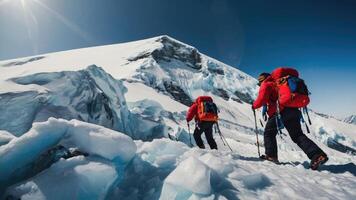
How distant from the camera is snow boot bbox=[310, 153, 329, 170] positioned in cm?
478

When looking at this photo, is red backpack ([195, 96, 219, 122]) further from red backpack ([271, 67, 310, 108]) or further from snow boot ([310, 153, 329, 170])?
snow boot ([310, 153, 329, 170])

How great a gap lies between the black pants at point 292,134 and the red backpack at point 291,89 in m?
0.17

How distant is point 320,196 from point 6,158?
3267mm

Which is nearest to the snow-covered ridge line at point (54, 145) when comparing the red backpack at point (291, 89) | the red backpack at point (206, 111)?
the red backpack at point (291, 89)

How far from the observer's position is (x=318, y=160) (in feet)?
15.7

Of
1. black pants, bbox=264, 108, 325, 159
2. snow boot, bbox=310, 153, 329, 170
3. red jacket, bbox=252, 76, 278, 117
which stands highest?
red jacket, bbox=252, 76, 278, 117

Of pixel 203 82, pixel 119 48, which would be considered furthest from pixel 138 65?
pixel 119 48

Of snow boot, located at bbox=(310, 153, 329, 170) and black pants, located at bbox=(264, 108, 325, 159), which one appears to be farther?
black pants, located at bbox=(264, 108, 325, 159)

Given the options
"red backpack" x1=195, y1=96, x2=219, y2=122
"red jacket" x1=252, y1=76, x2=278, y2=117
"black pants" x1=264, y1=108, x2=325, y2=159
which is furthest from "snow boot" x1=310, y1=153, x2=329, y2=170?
"red backpack" x1=195, y1=96, x2=219, y2=122

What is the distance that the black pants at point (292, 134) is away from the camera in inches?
195

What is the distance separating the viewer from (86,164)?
131 inches

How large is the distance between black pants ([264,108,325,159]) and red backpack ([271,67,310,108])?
17cm

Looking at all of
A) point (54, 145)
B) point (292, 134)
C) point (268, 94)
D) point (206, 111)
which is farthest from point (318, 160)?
point (206, 111)

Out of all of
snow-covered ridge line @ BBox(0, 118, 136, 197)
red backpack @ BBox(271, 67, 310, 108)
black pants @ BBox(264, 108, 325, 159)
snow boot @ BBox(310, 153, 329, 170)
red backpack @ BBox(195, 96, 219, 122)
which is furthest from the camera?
red backpack @ BBox(195, 96, 219, 122)
